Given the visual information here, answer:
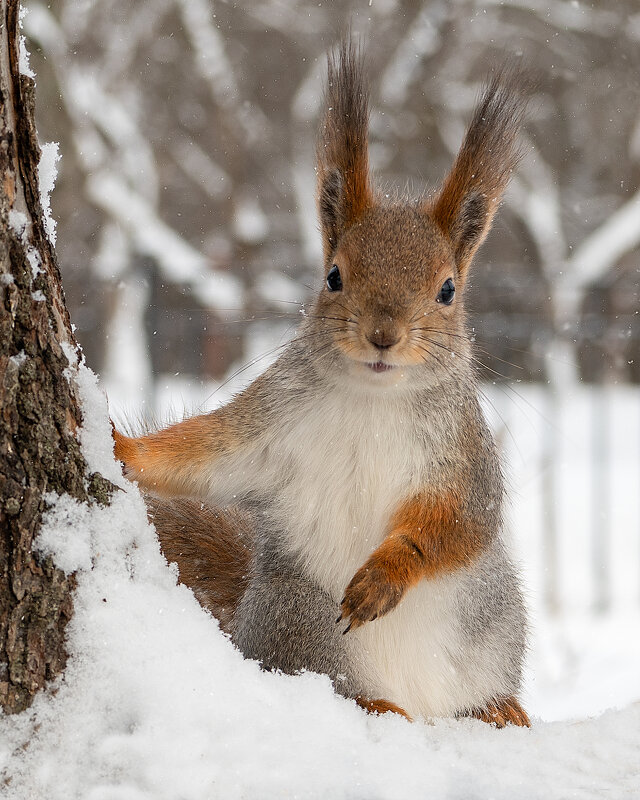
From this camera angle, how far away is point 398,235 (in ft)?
5.15

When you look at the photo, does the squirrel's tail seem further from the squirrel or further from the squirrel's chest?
the squirrel's chest

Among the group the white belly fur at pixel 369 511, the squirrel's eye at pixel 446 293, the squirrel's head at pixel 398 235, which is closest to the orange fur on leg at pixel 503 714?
the white belly fur at pixel 369 511

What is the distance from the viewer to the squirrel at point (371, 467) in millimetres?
1436

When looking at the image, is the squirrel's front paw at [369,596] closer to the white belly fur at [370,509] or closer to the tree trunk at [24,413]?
the white belly fur at [370,509]

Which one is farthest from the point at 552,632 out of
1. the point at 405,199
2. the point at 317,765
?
the point at 317,765

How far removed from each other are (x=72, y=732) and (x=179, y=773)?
0.40 ft

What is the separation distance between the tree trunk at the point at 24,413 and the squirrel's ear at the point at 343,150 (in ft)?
2.28

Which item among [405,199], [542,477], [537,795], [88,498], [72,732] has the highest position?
[542,477]

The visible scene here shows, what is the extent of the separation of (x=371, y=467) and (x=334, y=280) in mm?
322

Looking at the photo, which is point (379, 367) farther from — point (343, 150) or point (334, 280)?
point (343, 150)

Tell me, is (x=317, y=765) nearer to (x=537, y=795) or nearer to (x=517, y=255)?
(x=537, y=795)

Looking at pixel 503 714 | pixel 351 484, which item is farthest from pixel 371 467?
pixel 503 714

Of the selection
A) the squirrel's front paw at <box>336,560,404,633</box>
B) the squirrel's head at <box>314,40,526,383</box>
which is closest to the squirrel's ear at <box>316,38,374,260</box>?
the squirrel's head at <box>314,40,526,383</box>

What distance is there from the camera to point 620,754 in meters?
1.14
